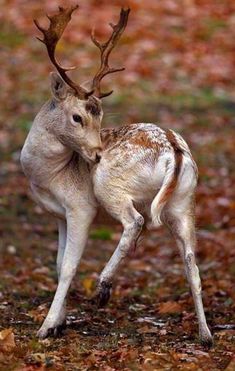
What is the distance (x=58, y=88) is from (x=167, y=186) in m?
1.16

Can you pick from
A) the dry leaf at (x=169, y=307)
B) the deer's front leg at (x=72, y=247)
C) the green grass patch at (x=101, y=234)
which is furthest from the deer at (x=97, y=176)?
the green grass patch at (x=101, y=234)

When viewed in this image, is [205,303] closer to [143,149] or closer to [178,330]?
[178,330]

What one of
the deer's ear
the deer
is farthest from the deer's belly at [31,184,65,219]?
the deer's ear

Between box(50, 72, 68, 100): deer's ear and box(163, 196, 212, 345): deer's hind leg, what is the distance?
3.75 ft

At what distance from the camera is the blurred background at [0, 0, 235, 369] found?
836cm

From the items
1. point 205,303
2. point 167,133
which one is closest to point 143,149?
point 167,133

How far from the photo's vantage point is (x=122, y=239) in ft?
21.8

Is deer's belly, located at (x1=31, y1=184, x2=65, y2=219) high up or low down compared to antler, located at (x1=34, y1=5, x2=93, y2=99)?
down

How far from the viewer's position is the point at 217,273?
966 centimetres

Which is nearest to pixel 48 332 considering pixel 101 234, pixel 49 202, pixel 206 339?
pixel 49 202

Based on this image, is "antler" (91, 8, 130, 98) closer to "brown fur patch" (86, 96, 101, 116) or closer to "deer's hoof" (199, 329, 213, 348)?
"brown fur patch" (86, 96, 101, 116)

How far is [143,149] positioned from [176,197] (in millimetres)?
416

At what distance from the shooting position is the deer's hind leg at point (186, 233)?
21.7ft

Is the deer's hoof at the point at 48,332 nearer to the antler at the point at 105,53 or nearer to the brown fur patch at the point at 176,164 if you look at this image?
the brown fur patch at the point at 176,164
